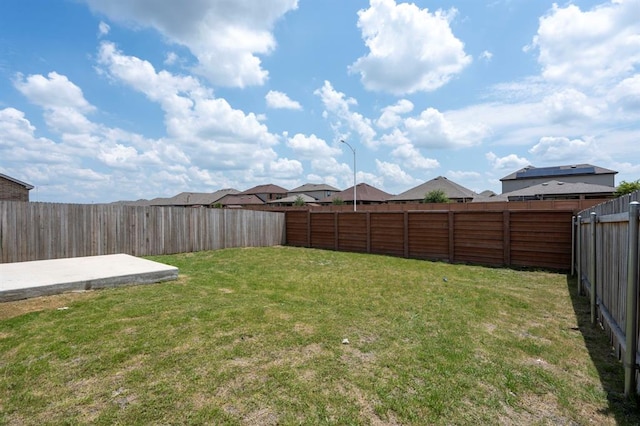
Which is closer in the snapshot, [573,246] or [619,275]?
[619,275]

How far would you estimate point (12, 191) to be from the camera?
862 inches

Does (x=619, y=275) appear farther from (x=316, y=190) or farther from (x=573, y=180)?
(x=316, y=190)

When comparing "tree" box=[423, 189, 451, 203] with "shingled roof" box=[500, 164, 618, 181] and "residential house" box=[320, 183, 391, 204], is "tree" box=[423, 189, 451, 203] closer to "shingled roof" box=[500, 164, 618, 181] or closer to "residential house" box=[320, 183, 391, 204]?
"residential house" box=[320, 183, 391, 204]

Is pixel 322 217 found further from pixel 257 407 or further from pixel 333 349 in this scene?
pixel 257 407

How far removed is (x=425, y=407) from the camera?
2355mm

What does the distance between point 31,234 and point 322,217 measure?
9916 millimetres

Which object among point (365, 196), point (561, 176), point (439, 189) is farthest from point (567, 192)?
point (365, 196)

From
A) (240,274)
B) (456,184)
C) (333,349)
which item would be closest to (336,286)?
(240,274)

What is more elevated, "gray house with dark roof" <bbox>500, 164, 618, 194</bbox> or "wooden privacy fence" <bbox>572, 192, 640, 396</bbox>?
"gray house with dark roof" <bbox>500, 164, 618, 194</bbox>

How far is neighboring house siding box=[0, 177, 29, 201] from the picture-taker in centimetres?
2117

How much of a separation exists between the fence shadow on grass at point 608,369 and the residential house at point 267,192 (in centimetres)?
5827

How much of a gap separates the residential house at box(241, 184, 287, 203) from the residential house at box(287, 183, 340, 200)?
1.88 metres

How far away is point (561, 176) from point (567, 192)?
1870 cm

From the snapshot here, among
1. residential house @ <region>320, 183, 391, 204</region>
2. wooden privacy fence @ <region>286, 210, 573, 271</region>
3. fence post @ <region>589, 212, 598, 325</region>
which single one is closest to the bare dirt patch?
fence post @ <region>589, 212, 598, 325</region>
